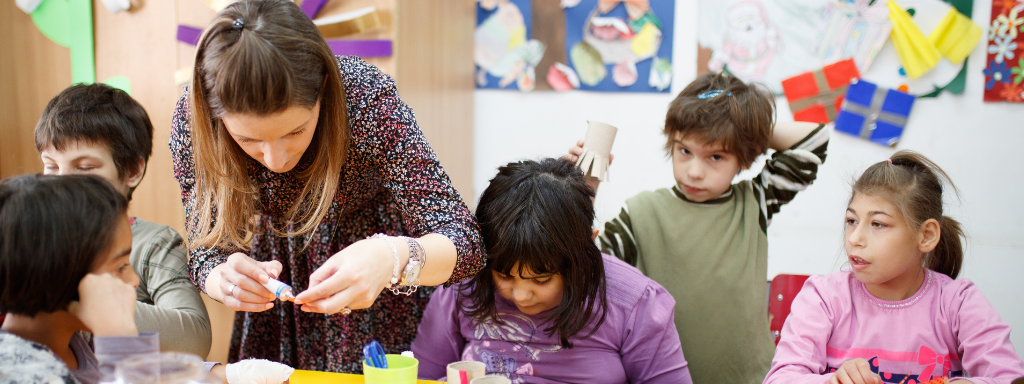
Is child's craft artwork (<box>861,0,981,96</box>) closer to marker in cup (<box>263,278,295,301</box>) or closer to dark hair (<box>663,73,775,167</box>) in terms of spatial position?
dark hair (<box>663,73,775,167</box>)

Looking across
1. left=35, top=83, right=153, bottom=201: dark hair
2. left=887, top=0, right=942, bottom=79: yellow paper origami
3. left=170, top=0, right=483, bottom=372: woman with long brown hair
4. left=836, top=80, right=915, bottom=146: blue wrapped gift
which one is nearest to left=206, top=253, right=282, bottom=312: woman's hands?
left=170, top=0, right=483, bottom=372: woman with long brown hair

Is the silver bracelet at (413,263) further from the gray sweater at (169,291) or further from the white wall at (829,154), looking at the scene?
the white wall at (829,154)

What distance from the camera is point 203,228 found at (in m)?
1.09

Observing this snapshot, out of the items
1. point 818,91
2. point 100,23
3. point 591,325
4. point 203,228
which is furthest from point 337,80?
point 818,91

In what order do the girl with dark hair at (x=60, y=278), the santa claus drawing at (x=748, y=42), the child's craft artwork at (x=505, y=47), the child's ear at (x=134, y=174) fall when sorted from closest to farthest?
the girl with dark hair at (x=60, y=278) < the child's ear at (x=134, y=174) < the santa claus drawing at (x=748, y=42) < the child's craft artwork at (x=505, y=47)

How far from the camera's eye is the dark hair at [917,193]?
114cm

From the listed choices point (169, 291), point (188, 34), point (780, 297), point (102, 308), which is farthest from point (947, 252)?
point (188, 34)

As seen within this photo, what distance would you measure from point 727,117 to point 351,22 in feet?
3.16

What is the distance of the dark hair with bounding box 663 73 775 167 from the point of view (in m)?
1.45

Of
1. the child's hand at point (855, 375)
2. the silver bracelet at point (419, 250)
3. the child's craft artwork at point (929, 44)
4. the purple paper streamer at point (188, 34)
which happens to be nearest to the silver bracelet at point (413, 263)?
the silver bracelet at point (419, 250)

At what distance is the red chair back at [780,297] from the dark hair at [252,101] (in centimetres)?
99

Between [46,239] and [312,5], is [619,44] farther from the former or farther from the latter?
[46,239]

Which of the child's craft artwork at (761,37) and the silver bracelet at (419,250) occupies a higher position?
the child's craft artwork at (761,37)

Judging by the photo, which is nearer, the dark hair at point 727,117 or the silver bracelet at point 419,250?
the silver bracelet at point 419,250
